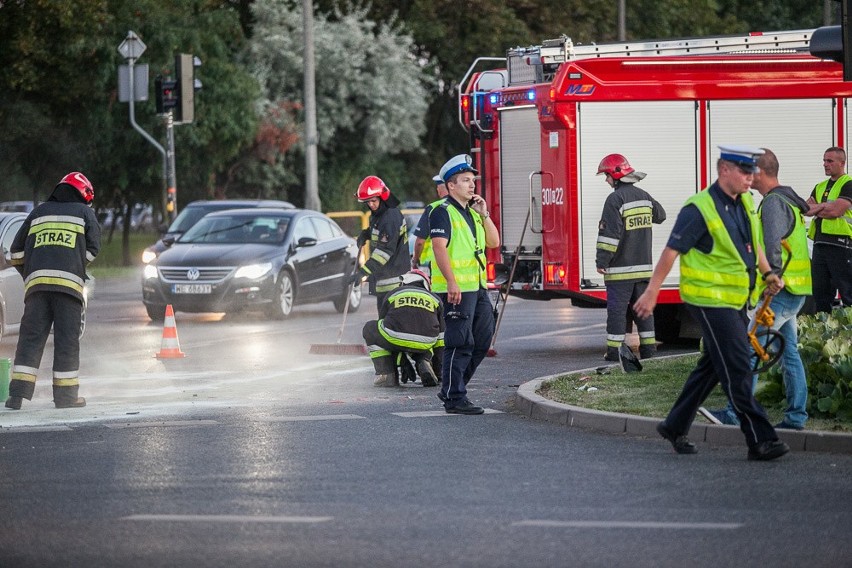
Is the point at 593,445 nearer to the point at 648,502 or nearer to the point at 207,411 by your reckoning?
the point at 648,502

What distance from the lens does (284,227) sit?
878 inches

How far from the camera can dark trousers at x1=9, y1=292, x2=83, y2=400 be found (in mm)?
11922

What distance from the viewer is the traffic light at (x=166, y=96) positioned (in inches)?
1113

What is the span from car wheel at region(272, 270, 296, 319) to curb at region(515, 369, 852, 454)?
→ 9.56m

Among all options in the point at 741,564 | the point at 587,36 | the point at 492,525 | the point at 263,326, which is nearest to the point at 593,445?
the point at 492,525

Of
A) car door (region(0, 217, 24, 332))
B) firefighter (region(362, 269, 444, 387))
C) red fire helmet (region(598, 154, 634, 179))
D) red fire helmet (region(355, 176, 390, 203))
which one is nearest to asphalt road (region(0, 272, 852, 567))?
firefighter (region(362, 269, 444, 387))

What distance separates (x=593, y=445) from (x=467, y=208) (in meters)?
2.27

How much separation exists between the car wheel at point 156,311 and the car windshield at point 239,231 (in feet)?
3.94

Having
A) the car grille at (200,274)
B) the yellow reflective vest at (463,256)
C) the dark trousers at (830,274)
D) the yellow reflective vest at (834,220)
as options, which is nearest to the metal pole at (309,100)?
the car grille at (200,274)

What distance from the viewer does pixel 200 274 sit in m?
20.8

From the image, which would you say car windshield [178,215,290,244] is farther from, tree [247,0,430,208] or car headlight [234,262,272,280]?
tree [247,0,430,208]

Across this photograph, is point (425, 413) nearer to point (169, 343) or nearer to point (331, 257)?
point (169, 343)

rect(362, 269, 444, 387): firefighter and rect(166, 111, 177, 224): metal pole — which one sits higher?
rect(166, 111, 177, 224): metal pole

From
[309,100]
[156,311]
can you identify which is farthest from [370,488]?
[309,100]
